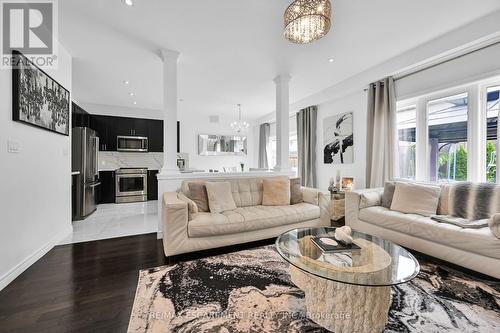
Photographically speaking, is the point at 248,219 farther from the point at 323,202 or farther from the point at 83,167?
the point at 83,167

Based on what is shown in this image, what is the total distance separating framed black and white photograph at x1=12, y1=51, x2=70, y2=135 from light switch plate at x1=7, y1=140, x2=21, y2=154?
0.22m

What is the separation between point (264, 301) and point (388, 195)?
232 centimetres

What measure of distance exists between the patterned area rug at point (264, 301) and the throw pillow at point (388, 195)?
2.92 feet

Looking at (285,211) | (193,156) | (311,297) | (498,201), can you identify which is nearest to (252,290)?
(311,297)

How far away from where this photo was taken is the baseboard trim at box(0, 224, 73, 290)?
1.82 metres

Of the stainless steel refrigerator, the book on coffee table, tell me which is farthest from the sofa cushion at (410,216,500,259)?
the stainless steel refrigerator

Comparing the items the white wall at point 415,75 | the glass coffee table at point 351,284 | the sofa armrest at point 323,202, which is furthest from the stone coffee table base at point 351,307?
the white wall at point 415,75

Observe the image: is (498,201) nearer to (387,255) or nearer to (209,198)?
(387,255)

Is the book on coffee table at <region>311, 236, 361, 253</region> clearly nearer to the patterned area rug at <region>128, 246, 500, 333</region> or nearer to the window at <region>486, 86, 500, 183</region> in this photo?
the patterned area rug at <region>128, 246, 500, 333</region>

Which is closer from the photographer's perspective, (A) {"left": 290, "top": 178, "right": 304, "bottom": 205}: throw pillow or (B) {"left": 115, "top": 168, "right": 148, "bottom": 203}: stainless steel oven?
(A) {"left": 290, "top": 178, "right": 304, "bottom": 205}: throw pillow

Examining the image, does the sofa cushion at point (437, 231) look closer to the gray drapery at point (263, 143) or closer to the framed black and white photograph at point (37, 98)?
the framed black and white photograph at point (37, 98)

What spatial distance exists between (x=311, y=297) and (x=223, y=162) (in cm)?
616

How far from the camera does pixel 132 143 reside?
5949mm

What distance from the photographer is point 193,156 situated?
6824 mm
